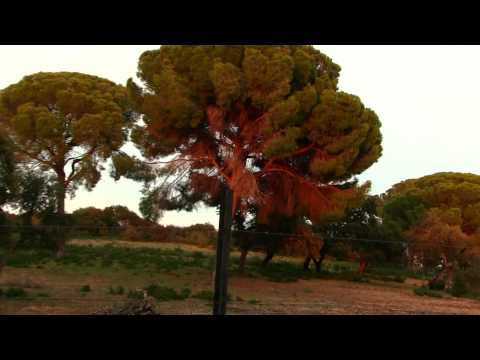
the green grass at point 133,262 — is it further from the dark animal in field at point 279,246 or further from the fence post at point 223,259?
the fence post at point 223,259

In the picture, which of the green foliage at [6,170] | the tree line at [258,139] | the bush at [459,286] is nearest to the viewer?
the green foliage at [6,170]

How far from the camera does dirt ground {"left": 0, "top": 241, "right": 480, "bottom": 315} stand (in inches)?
390

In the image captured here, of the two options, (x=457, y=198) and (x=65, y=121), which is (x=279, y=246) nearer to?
(x=65, y=121)

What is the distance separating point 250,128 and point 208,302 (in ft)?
32.0

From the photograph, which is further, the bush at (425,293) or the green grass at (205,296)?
the bush at (425,293)

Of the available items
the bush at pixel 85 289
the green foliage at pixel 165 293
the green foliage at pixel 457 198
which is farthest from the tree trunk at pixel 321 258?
the bush at pixel 85 289

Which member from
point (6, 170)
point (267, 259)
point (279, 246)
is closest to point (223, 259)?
point (6, 170)

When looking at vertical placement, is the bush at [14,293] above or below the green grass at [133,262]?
below

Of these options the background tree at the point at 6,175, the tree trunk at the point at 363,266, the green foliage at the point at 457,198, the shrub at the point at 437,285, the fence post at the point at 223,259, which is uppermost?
the green foliage at the point at 457,198

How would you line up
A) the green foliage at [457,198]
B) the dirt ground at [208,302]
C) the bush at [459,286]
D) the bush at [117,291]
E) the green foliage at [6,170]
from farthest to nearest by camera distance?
the green foliage at [457,198], the bush at [459,286], the bush at [117,291], the dirt ground at [208,302], the green foliage at [6,170]

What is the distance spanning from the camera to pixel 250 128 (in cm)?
2075

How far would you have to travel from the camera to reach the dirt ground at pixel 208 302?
9.91 m

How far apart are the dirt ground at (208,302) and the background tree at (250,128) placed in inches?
182
